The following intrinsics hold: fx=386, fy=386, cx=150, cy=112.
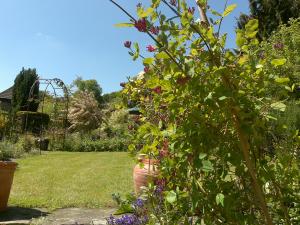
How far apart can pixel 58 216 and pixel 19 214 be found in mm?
594

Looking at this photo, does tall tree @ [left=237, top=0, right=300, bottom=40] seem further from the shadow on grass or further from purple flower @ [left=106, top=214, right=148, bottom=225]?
purple flower @ [left=106, top=214, right=148, bottom=225]

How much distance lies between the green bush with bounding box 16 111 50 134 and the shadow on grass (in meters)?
12.9

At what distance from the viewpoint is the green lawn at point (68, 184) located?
18.6ft

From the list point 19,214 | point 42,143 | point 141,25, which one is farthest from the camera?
point 42,143

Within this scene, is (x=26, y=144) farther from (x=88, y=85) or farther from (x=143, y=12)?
(x=88, y=85)

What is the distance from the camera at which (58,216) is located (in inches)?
189

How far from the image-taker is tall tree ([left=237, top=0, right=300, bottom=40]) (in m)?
17.3

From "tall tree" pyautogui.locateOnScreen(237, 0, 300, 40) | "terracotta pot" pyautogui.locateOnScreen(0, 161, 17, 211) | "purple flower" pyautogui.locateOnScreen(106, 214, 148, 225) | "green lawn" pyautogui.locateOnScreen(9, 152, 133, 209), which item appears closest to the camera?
"purple flower" pyautogui.locateOnScreen(106, 214, 148, 225)

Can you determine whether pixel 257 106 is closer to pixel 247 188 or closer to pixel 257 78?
pixel 257 78

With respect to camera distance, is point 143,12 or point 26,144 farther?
point 26,144

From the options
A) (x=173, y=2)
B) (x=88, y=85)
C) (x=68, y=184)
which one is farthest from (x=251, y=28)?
(x=88, y=85)

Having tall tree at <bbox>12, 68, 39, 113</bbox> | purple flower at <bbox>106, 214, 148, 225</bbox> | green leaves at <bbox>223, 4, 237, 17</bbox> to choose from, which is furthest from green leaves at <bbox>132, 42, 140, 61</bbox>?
tall tree at <bbox>12, 68, 39, 113</bbox>

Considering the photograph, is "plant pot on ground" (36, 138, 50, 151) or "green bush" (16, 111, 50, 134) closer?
"plant pot on ground" (36, 138, 50, 151)

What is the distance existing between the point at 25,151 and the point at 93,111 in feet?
33.8
